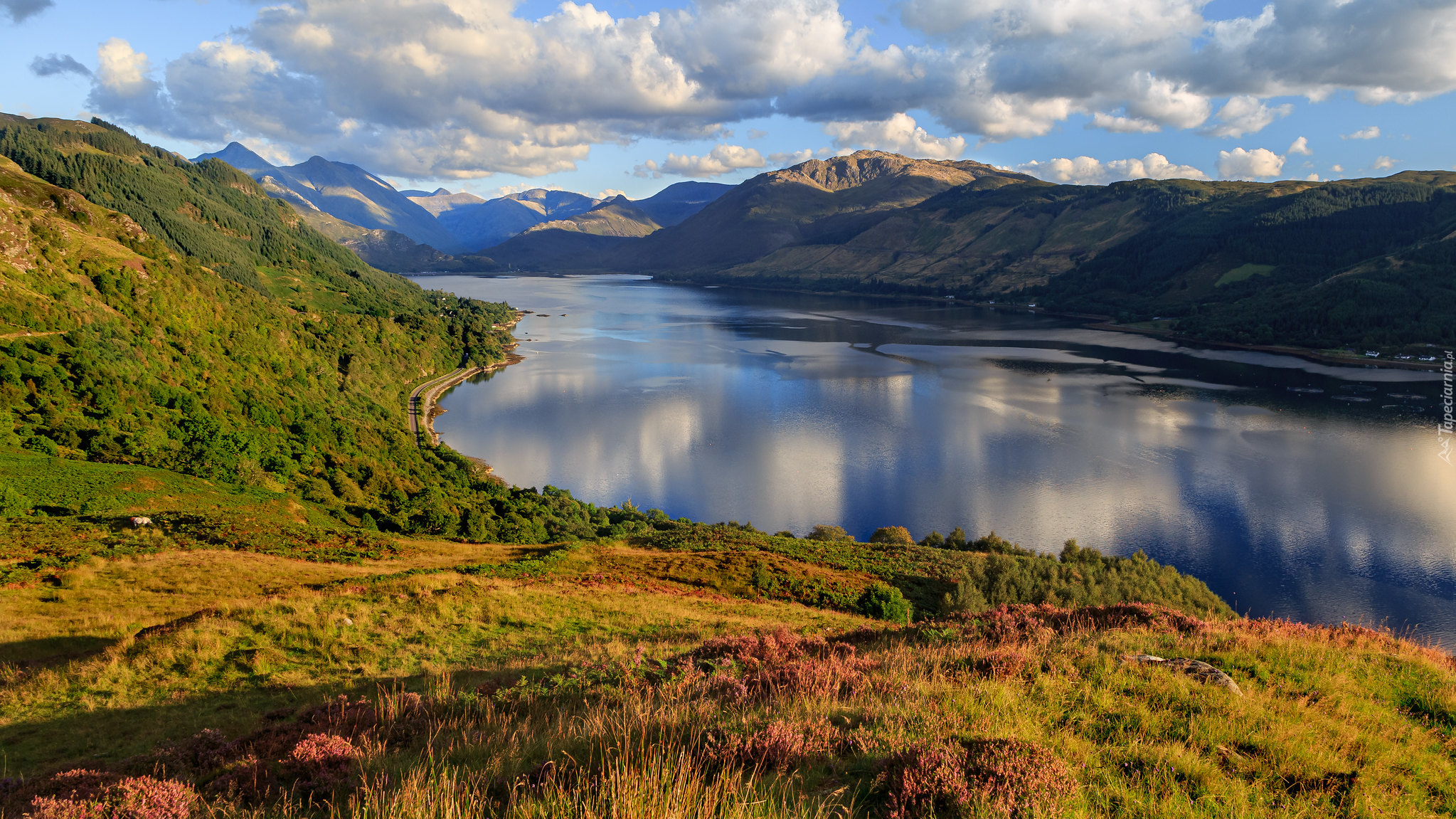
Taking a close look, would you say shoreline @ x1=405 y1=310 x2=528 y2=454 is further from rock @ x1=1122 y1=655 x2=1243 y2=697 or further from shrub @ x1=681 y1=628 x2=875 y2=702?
rock @ x1=1122 y1=655 x2=1243 y2=697

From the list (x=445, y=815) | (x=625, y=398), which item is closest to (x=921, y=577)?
(x=445, y=815)

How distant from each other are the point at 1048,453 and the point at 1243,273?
161 m

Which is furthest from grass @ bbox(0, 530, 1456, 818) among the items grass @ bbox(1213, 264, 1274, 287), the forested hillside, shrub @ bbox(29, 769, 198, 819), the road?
grass @ bbox(1213, 264, 1274, 287)

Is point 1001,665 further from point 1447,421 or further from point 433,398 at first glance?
point 1447,421

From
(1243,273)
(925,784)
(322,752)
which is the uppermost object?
(1243,273)

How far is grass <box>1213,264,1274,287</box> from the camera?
17212cm

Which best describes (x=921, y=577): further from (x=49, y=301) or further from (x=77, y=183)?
(x=77, y=183)

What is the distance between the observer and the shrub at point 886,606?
2072 cm

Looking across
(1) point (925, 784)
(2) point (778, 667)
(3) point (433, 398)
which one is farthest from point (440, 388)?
(1) point (925, 784)

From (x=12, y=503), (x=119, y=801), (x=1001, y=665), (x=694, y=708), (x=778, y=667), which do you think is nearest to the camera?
(x=119, y=801)

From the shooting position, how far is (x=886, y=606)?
Result: 20.8 m

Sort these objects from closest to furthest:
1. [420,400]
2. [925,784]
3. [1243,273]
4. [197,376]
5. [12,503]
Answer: [925,784]
[12,503]
[197,376]
[420,400]
[1243,273]

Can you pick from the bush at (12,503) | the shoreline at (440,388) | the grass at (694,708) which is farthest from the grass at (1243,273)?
the bush at (12,503)

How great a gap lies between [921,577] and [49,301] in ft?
164
